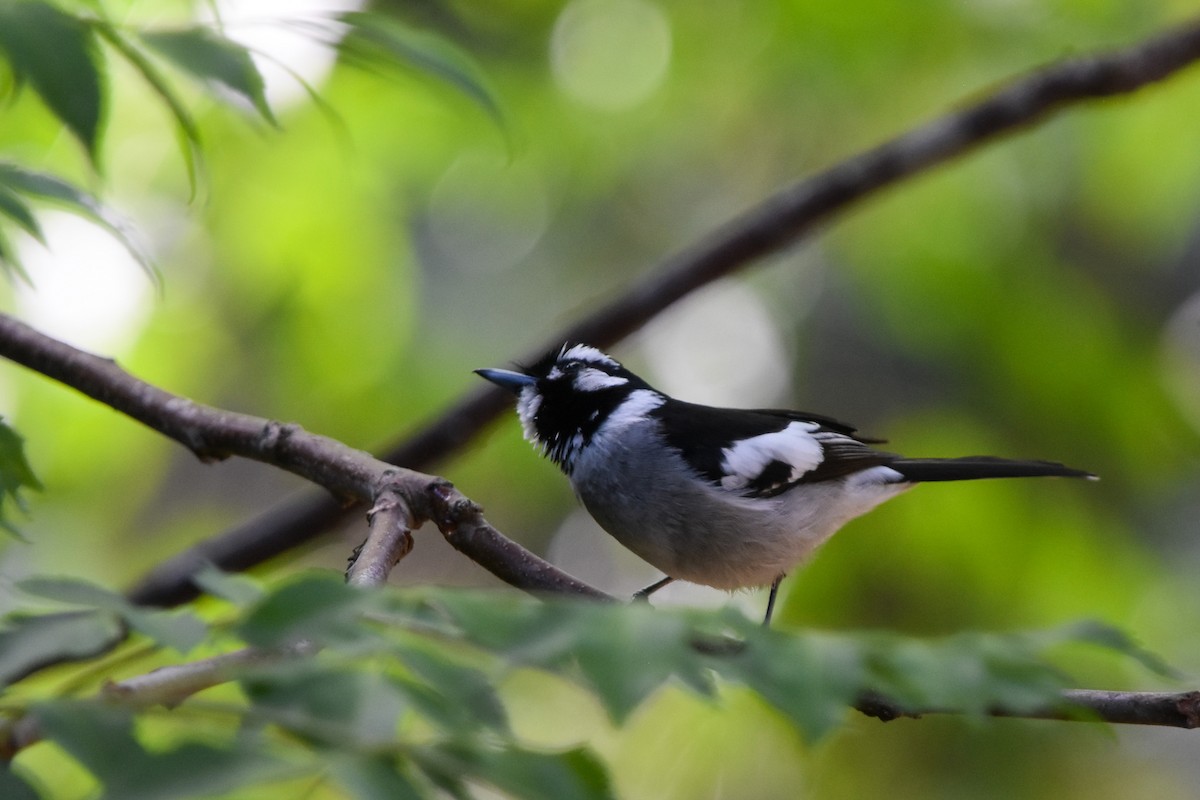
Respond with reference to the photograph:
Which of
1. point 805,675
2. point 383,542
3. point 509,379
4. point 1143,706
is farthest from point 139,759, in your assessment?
point 509,379

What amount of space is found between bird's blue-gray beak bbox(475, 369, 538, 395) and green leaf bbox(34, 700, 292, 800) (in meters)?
2.33

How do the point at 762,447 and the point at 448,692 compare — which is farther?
the point at 762,447

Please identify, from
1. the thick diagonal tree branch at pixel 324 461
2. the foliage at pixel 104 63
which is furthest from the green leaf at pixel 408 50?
the thick diagonal tree branch at pixel 324 461

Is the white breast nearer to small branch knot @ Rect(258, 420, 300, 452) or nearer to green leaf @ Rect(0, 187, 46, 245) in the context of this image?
small branch knot @ Rect(258, 420, 300, 452)

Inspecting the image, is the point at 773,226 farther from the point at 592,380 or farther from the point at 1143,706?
the point at 1143,706

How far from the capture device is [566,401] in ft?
11.5

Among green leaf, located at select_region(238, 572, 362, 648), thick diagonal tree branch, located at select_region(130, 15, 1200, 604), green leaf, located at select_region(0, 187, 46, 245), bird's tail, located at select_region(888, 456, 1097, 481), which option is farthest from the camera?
thick diagonal tree branch, located at select_region(130, 15, 1200, 604)

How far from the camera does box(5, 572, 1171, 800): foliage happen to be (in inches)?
33.9

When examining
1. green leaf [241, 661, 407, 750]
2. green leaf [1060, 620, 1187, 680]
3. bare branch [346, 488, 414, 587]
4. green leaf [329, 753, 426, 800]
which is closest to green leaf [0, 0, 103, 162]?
bare branch [346, 488, 414, 587]

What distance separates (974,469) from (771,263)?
1.62 metres

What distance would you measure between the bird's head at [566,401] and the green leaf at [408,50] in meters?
1.46

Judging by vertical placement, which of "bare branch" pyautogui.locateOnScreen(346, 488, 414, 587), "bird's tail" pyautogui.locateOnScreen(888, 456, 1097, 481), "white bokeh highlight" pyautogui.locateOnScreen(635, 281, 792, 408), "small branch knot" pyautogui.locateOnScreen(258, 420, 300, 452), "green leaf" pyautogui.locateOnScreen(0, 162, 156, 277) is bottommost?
"bare branch" pyautogui.locateOnScreen(346, 488, 414, 587)

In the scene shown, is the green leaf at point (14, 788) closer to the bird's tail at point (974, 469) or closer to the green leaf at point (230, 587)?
the green leaf at point (230, 587)

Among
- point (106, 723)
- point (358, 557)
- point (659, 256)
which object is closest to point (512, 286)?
point (659, 256)
